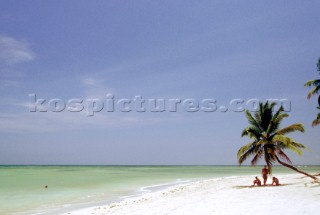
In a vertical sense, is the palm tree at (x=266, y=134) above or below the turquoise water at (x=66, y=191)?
above

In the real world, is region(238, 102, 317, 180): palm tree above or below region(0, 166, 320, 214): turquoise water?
above

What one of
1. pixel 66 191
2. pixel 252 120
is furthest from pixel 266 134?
pixel 66 191

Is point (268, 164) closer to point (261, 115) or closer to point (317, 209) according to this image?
point (261, 115)

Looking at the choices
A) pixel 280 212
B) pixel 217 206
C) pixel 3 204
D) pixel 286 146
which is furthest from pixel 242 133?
pixel 3 204

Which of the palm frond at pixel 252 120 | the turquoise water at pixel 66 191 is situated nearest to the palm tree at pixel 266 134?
the palm frond at pixel 252 120

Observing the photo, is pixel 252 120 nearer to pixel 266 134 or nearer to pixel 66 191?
pixel 266 134

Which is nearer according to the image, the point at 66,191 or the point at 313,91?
the point at 313,91

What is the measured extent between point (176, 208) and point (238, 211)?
330 cm

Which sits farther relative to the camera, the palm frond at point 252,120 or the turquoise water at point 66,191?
the palm frond at point 252,120

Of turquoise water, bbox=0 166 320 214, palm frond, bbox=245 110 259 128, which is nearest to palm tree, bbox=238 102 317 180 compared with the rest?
palm frond, bbox=245 110 259 128

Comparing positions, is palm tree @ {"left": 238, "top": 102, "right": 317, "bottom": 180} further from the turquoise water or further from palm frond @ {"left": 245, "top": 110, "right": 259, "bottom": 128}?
the turquoise water

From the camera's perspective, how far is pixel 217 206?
13312mm

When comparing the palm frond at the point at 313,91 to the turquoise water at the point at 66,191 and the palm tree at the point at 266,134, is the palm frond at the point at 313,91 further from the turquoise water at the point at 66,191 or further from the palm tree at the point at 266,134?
the turquoise water at the point at 66,191

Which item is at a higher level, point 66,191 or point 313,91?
point 313,91
